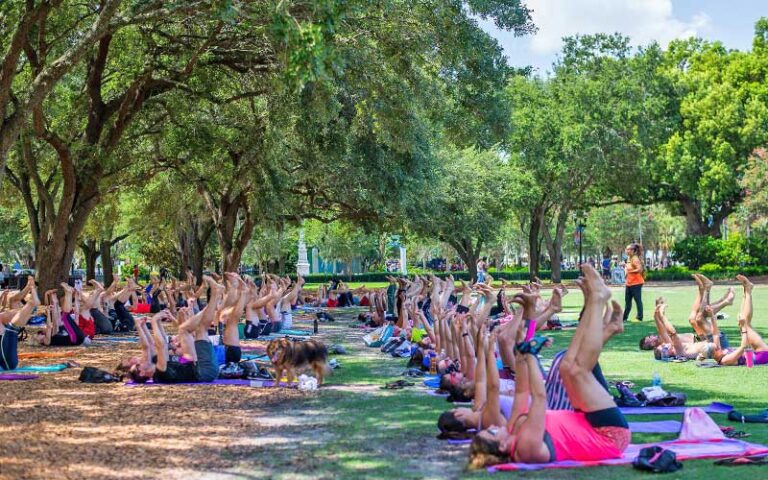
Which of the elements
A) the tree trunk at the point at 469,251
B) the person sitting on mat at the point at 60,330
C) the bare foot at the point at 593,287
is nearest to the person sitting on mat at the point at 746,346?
the bare foot at the point at 593,287

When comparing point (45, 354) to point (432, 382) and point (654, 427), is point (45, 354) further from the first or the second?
point (654, 427)

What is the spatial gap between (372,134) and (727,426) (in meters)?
15.4

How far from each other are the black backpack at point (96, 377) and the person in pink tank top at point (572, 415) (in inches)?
269

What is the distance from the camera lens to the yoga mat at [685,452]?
6.19m

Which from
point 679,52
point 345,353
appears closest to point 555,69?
point 679,52

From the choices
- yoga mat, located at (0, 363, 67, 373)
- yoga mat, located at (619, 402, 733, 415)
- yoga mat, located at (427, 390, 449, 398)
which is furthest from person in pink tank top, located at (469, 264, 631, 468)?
yoga mat, located at (0, 363, 67, 373)

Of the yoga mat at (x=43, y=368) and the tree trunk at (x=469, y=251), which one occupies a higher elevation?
the tree trunk at (x=469, y=251)

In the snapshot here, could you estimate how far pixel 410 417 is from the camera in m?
8.59

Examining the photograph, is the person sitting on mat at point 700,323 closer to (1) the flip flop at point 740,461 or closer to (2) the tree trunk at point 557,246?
(1) the flip flop at point 740,461

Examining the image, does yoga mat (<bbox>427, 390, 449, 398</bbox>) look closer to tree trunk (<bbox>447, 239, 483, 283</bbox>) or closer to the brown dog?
the brown dog

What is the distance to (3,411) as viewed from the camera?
30.7ft

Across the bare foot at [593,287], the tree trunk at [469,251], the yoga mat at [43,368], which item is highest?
the tree trunk at [469,251]

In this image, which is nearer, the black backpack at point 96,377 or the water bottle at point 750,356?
the water bottle at point 750,356

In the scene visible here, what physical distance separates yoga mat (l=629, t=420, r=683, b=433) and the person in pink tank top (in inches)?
49.2
